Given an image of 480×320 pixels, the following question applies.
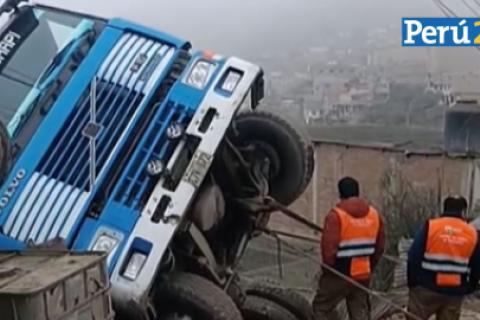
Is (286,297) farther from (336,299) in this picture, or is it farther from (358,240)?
(358,240)

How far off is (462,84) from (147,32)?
2011cm

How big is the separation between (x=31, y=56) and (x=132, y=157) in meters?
0.96

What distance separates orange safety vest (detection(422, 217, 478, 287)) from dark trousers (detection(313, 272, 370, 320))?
1.57ft

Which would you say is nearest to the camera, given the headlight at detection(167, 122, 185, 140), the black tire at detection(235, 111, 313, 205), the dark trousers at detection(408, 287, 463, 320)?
the headlight at detection(167, 122, 185, 140)

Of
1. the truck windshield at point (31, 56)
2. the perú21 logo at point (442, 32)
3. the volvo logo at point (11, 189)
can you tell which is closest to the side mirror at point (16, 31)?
the truck windshield at point (31, 56)

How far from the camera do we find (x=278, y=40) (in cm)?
3900

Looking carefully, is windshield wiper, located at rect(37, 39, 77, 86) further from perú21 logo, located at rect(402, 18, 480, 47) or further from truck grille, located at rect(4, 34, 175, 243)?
perú21 logo, located at rect(402, 18, 480, 47)

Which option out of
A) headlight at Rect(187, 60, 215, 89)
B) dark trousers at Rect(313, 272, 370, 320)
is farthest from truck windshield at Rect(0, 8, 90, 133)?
dark trousers at Rect(313, 272, 370, 320)

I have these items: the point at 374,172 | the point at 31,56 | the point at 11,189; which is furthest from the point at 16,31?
the point at 374,172

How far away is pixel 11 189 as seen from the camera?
457cm

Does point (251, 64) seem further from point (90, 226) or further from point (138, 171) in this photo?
point (90, 226)

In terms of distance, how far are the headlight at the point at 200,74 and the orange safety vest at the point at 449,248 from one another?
1383mm

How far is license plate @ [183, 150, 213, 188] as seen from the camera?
4.54 metres

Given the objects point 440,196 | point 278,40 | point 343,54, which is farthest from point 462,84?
point 278,40
